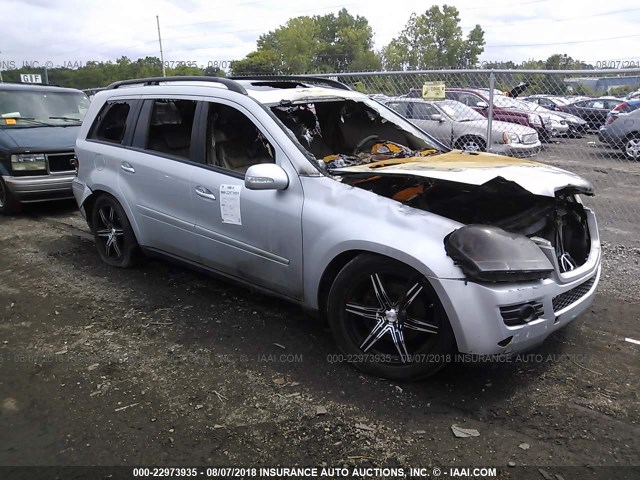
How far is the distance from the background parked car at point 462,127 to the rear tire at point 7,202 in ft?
19.2

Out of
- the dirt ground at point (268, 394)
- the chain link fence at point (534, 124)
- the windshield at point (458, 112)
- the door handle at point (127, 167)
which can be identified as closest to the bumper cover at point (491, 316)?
the dirt ground at point (268, 394)

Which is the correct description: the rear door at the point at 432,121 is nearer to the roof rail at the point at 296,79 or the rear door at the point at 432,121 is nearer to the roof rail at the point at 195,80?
the roof rail at the point at 296,79

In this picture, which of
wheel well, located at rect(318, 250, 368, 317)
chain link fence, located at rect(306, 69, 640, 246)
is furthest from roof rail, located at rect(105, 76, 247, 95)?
chain link fence, located at rect(306, 69, 640, 246)

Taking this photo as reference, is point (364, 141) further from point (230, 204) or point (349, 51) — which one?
point (349, 51)

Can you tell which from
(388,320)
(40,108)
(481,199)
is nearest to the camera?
(388,320)

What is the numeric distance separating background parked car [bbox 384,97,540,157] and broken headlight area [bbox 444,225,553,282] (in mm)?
6204

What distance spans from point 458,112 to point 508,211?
697cm

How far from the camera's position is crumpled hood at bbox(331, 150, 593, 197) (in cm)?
303

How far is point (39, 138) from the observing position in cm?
750

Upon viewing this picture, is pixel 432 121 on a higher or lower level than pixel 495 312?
higher

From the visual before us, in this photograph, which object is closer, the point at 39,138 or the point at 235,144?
the point at 235,144

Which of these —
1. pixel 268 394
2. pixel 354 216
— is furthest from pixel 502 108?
pixel 268 394

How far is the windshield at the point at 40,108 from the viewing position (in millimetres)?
8008

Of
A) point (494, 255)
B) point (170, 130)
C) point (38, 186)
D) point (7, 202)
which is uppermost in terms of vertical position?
point (170, 130)
